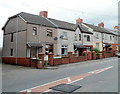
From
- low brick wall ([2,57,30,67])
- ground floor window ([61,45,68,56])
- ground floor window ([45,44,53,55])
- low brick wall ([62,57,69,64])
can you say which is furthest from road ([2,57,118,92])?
ground floor window ([61,45,68,56])

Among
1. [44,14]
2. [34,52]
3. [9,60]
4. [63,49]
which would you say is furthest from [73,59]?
[44,14]

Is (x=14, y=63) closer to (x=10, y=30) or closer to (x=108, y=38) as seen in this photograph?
(x=10, y=30)

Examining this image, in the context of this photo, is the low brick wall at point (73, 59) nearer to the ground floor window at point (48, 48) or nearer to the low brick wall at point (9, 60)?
the ground floor window at point (48, 48)

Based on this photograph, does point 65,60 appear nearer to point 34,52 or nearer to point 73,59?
point 73,59

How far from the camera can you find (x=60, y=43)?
77.4 ft

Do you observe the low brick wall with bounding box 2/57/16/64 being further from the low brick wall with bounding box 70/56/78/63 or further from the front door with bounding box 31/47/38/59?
the low brick wall with bounding box 70/56/78/63

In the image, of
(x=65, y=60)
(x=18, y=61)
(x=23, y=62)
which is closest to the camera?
(x=23, y=62)

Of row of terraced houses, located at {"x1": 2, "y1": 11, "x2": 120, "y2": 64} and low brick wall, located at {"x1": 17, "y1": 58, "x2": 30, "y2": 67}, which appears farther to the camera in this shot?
row of terraced houses, located at {"x1": 2, "y1": 11, "x2": 120, "y2": 64}

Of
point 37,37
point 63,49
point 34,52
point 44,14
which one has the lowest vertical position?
point 34,52

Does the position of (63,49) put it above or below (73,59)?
above

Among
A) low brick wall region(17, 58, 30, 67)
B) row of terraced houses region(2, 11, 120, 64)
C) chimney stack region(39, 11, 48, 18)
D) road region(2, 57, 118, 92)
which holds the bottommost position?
road region(2, 57, 118, 92)

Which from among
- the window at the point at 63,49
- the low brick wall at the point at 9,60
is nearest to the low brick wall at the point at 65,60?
the window at the point at 63,49

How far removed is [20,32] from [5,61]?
22.1ft

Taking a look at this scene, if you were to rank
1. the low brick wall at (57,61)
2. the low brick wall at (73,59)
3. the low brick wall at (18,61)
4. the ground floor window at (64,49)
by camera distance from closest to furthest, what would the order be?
the low brick wall at (57,61) < the low brick wall at (18,61) < the low brick wall at (73,59) < the ground floor window at (64,49)
